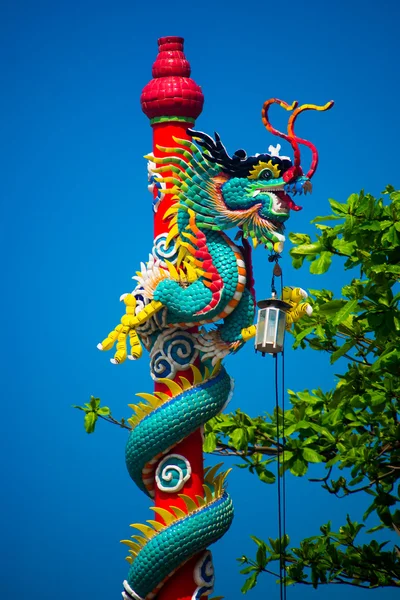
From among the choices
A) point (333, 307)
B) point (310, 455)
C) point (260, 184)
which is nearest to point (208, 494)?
point (310, 455)

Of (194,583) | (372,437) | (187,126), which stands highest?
(187,126)

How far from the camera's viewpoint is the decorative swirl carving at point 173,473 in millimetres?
12531

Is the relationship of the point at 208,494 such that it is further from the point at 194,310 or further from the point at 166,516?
the point at 194,310

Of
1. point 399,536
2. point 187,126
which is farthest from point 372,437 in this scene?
point 187,126

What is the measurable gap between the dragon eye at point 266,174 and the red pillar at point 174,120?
2.63 ft

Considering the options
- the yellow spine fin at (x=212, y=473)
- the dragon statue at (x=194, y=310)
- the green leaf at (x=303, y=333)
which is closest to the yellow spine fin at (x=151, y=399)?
the dragon statue at (x=194, y=310)

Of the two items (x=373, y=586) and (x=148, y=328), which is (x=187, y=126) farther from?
(x=373, y=586)

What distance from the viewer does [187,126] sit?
1288 cm

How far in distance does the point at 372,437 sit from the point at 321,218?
259cm

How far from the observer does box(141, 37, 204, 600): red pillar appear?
12570 millimetres

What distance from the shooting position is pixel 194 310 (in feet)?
40.6

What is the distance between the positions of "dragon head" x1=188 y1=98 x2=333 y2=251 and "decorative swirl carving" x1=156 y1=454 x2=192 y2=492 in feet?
5.62

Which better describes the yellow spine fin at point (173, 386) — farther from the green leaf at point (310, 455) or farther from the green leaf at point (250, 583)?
the green leaf at point (250, 583)

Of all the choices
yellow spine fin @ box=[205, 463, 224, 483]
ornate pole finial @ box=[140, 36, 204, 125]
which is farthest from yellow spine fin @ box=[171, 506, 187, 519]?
ornate pole finial @ box=[140, 36, 204, 125]
